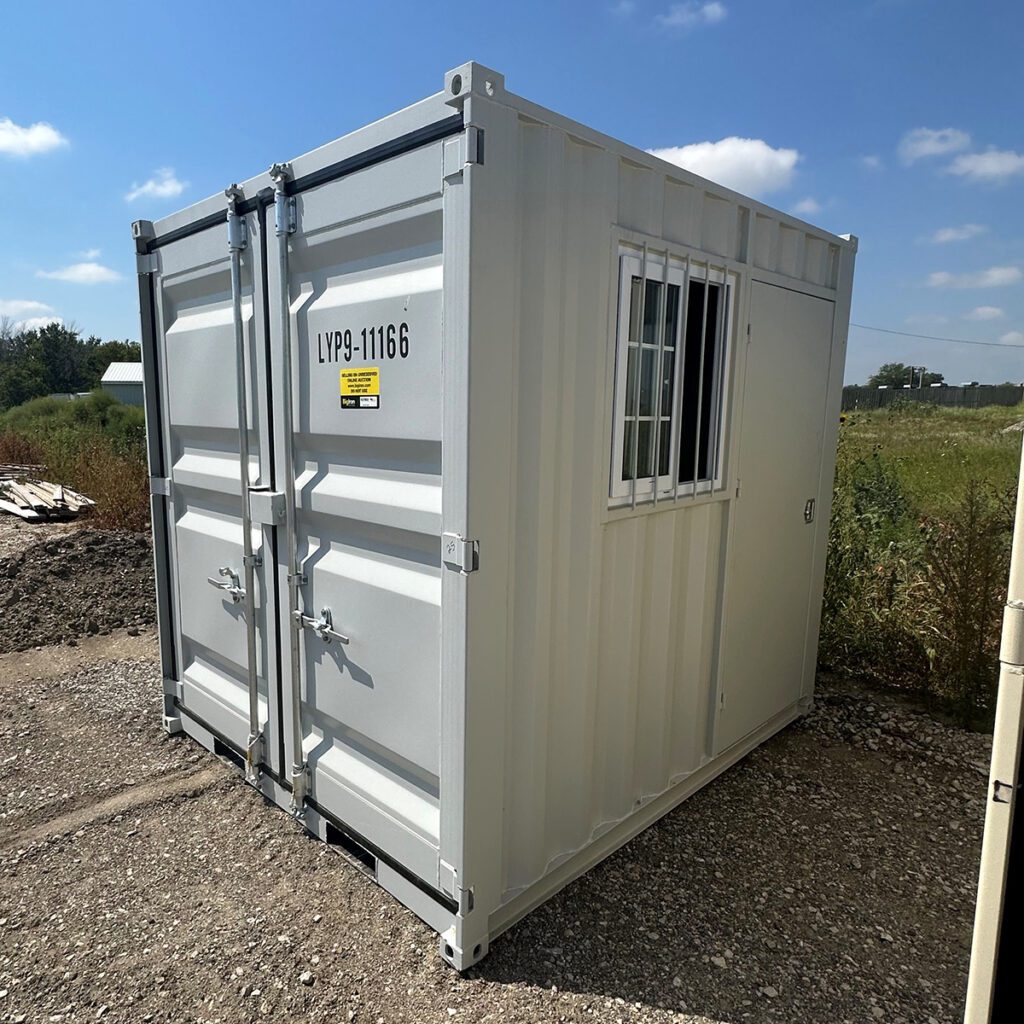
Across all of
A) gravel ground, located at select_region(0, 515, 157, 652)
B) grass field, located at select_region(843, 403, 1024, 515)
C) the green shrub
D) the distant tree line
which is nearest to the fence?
grass field, located at select_region(843, 403, 1024, 515)

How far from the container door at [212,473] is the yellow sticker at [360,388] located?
1.77 feet

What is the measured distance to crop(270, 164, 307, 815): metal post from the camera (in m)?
2.76

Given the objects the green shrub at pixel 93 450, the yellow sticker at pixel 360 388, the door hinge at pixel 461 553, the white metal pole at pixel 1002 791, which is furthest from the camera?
the green shrub at pixel 93 450

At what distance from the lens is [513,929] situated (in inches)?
103

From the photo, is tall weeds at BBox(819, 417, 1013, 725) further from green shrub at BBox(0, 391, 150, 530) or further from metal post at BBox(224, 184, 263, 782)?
green shrub at BBox(0, 391, 150, 530)

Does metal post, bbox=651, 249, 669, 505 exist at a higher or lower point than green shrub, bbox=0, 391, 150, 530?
higher

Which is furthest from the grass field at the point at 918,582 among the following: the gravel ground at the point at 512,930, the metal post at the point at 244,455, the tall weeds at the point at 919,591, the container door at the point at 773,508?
the metal post at the point at 244,455

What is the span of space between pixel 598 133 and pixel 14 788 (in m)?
3.93

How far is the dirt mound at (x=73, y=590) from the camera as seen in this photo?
579 centimetres

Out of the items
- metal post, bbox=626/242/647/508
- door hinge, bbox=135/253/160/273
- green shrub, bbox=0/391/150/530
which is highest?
door hinge, bbox=135/253/160/273

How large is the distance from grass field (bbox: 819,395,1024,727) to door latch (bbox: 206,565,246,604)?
4.01m

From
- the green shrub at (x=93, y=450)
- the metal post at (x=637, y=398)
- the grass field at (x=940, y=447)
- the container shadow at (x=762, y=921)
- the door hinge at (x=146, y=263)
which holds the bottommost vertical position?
the container shadow at (x=762, y=921)

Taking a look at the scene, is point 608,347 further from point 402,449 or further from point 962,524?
point 962,524

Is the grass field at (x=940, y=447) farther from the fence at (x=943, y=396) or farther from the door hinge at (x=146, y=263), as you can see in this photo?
the door hinge at (x=146, y=263)
